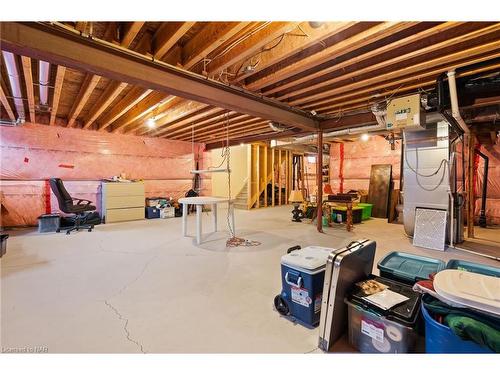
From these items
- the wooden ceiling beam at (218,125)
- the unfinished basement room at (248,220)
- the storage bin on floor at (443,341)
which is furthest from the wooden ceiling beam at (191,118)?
the storage bin on floor at (443,341)

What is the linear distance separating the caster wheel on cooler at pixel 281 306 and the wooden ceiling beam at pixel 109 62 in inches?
91.9

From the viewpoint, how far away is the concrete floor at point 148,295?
1.53m

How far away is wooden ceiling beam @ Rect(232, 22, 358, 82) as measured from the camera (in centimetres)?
195

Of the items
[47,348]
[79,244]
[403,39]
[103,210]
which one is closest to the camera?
[47,348]

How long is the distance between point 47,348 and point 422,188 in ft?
16.7

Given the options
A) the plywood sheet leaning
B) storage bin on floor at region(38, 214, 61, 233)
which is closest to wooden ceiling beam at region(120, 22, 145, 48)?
storage bin on floor at region(38, 214, 61, 233)

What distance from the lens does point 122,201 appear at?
19.7 feet

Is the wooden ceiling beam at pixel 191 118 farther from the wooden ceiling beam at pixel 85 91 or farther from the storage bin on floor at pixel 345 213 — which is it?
the storage bin on floor at pixel 345 213

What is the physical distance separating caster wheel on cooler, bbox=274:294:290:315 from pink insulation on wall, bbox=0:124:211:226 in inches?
240
